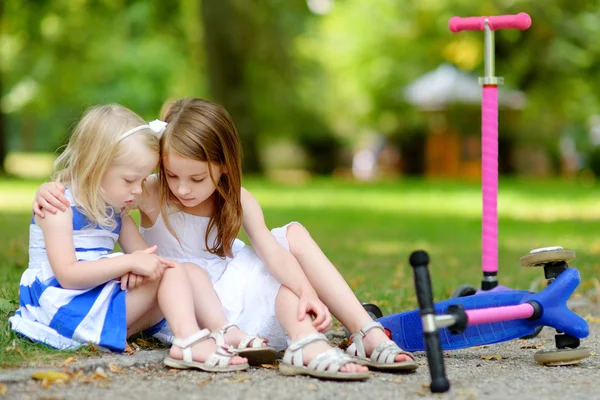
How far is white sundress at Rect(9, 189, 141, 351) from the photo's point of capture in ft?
10.2

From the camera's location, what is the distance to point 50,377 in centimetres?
276

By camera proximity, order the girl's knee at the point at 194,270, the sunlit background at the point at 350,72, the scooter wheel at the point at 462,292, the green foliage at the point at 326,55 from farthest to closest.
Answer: the green foliage at the point at 326,55 < the sunlit background at the point at 350,72 < the scooter wheel at the point at 462,292 < the girl's knee at the point at 194,270

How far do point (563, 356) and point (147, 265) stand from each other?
5.20ft

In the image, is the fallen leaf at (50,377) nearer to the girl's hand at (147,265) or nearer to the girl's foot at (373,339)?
the girl's hand at (147,265)

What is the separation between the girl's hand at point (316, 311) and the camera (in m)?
3.06

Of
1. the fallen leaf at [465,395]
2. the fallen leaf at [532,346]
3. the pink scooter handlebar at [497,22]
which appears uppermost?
the pink scooter handlebar at [497,22]

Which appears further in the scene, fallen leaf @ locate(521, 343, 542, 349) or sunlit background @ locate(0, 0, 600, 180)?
sunlit background @ locate(0, 0, 600, 180)

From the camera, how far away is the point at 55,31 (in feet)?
66.6

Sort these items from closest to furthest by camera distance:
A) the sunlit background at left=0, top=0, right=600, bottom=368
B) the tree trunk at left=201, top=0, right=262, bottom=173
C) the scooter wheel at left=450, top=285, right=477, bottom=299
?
the scooter wheel at left=450, top=285, right=477, bottom=299
the sunlit background at left=0, top=0, right=600, bottom=368
the tree trunk at left=201, top=0, right=262, bottom=173

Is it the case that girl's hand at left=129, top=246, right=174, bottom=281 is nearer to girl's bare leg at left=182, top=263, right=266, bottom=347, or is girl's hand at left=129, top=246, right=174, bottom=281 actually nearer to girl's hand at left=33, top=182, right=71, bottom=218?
girl's bare leg at left=182, top=263, right=266, bottom=347

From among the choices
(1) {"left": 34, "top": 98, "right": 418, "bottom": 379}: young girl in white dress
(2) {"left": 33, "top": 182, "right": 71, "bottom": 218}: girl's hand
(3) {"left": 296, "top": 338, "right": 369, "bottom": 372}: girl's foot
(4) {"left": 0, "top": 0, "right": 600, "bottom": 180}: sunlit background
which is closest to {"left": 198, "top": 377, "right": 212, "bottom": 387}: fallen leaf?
(1) {"left": 34, "top": 98, "right": 418, "bottom": 379}: young girl in white dress

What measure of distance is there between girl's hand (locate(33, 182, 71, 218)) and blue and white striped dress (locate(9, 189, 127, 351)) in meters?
0.05

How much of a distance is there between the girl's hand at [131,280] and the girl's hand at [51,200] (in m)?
0.33

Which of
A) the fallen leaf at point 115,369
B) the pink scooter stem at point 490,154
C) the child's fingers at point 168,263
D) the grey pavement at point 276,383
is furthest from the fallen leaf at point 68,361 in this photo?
the pink scooter stem at point 490,154
